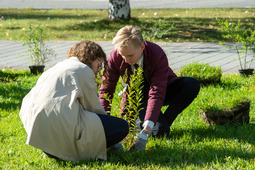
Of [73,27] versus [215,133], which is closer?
[215,133]

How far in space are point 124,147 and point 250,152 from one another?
3.66 ft

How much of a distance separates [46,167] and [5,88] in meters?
3.00

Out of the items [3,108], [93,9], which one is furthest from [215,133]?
[93,9]

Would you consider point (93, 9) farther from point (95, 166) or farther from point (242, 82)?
point (95, 166)

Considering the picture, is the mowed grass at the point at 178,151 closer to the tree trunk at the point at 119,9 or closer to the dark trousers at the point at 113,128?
Answer: the dark trousers at the point at 113,128

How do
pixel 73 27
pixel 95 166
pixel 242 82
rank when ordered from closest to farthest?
pixel 95 166 → pixel 242 82 → pixel 73 27

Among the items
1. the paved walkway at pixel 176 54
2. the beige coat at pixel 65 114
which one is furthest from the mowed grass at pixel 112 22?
the beige coat at pixel 65 114

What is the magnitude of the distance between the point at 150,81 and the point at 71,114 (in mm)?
1149

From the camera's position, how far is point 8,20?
13742 millimetres

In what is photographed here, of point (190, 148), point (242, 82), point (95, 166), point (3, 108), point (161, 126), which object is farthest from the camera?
point (242, 82)

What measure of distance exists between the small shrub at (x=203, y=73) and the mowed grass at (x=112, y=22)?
10.6 ft

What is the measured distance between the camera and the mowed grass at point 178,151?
11.4 ft

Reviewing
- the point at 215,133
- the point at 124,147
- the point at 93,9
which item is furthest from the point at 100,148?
the point at 93,9

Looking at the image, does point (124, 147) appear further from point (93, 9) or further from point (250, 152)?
point (93, 9)
